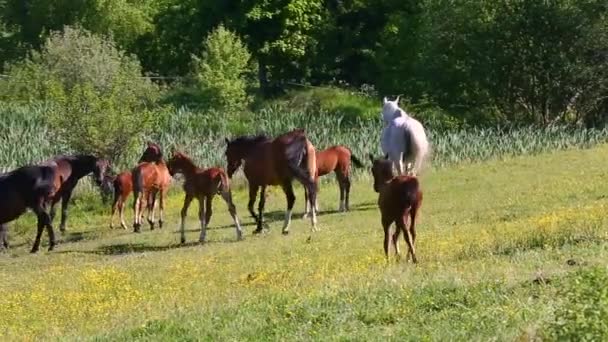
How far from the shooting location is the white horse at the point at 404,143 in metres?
19.1

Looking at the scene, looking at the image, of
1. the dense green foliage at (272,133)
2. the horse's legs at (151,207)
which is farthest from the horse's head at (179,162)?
the dense green foliage at (272,133)

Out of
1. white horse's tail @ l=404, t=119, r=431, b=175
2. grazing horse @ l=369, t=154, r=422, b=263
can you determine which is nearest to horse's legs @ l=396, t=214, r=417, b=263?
grazing horse @ l=369, t=154, r=422, b=263

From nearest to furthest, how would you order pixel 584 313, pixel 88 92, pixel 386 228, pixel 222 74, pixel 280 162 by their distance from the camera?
1. pixel 584 313
2. pixel 386 228
3. pixel 280 162
4. pixel 88 92
5. pixel 222 74

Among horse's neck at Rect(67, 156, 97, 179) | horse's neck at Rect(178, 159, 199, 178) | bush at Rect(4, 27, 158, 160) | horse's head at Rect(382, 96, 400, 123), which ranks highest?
bush at Rect(4, 27, 158, 160)

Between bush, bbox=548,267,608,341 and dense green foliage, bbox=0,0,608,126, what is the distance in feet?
116

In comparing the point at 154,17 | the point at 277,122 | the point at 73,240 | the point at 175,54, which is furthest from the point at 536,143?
the point at 154,17

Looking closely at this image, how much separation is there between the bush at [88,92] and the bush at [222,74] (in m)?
2.54

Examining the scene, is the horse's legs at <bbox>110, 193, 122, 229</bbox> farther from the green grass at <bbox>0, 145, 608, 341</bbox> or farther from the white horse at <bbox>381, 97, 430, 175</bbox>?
the white horse at <bbox>381, 97, 430, 175</bbox>

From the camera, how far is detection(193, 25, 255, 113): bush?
152 ft

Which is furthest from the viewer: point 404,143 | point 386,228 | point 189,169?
point 189,169

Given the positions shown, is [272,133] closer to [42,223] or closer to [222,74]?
[222,74]

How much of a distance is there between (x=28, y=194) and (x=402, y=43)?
33.8 m

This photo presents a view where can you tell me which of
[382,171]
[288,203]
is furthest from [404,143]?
[288,203]

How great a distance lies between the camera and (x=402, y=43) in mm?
53656
